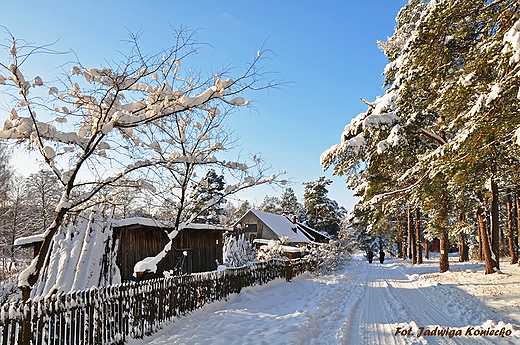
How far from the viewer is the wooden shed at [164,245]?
11.7 m

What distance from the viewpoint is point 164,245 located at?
549 inches

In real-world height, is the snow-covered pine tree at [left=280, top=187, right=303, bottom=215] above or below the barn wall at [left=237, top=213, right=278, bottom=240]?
above

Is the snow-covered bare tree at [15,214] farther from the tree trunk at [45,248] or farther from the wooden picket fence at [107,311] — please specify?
the tree trunk at [45,248]


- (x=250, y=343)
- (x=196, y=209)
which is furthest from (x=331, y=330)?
(x=196, y=209)

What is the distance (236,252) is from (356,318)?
1196cm

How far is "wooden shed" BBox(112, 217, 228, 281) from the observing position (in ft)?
38.4

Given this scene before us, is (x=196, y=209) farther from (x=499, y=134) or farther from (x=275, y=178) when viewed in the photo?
(x=499, y=134)

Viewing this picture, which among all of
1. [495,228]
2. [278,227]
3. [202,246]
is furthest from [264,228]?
[495,228]

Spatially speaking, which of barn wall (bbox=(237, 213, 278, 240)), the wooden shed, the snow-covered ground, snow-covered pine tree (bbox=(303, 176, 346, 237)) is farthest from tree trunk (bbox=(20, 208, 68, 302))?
snow-covered pine tree (bbox=(303, 176, 346, 237))

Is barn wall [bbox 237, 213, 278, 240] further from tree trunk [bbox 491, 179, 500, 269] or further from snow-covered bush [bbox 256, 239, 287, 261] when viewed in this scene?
tree trunk [bbox 491, 179, 500, 269]

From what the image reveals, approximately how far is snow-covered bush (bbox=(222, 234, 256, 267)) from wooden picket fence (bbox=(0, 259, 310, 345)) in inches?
321

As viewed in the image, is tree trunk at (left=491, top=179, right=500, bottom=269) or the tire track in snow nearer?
the tire track in snow

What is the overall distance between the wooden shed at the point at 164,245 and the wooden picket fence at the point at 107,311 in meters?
1.67

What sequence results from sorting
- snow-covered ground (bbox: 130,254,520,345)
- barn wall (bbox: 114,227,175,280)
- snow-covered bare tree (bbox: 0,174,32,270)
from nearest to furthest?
1. snow-covered ground (bbox: 130,254,520,345)
2. barn wall (bbox: 114,227,175,280)
3. snow-covered bare tree (bbox: 0,174,32,270)
